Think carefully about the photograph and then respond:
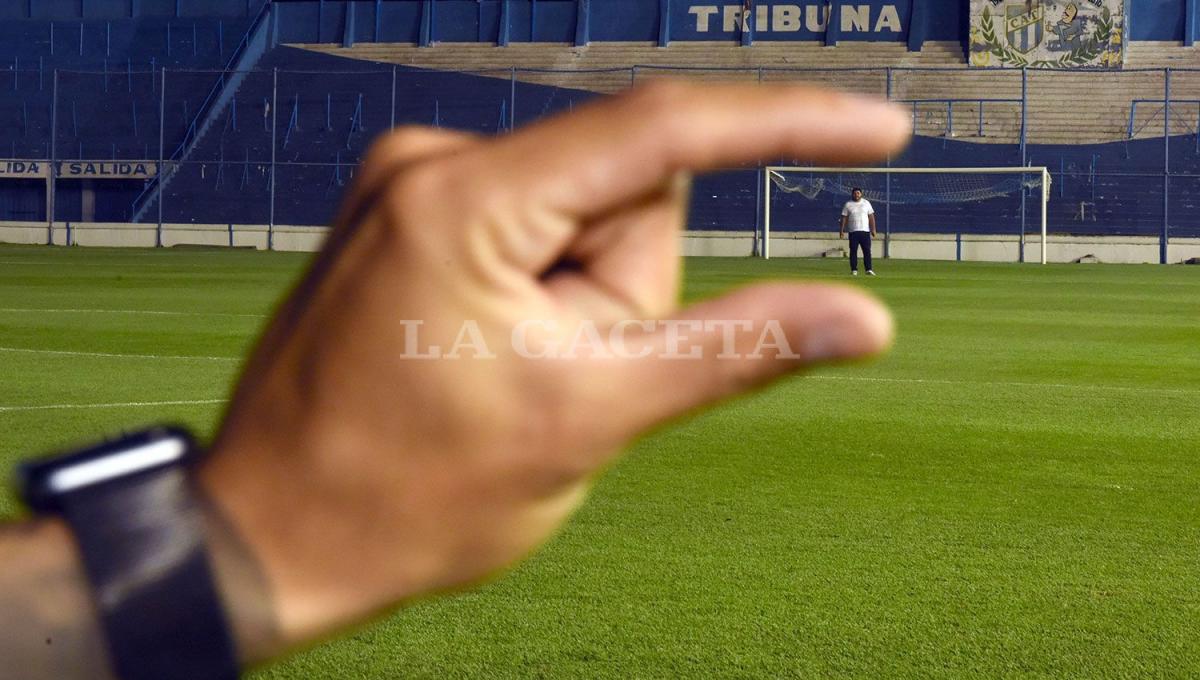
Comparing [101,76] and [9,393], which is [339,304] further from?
[101,76]

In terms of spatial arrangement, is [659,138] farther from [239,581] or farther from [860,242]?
[860,242]

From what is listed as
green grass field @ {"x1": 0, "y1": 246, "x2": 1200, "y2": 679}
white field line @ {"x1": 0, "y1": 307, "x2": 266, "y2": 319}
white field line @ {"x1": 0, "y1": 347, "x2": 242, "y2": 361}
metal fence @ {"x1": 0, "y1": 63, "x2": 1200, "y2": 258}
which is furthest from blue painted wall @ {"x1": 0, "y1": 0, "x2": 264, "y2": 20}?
white field line @ {"x1": 0, "y1": 347, "x2": 242, "y2": 361}

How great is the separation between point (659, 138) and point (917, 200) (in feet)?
112

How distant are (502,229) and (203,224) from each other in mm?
36615

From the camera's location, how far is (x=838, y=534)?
16.1 ft

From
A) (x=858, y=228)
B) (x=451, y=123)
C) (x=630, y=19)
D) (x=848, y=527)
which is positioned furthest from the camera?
(x=630, y=19)

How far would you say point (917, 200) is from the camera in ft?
112

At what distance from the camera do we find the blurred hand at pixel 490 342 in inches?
27.8

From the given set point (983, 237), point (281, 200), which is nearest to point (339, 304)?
point (983, 237)

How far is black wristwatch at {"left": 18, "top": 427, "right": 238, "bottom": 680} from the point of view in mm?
725

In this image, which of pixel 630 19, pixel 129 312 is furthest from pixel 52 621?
pixel 630 19

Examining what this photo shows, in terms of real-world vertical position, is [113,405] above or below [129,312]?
below

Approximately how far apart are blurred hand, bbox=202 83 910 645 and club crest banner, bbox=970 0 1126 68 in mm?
39375

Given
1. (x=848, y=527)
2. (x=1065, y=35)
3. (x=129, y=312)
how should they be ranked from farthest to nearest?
(x=1065, y=35) → (x=129, y=312) → (x=848, y=527)
